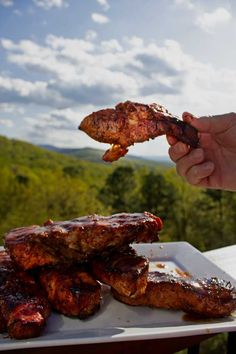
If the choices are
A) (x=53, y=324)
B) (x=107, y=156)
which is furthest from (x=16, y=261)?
(x=107, y=156)

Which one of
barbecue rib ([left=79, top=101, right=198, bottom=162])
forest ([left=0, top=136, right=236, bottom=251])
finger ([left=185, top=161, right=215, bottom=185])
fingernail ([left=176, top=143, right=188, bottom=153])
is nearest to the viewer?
barbecue rib ([left=79, top=101, right=198, bottom=162])

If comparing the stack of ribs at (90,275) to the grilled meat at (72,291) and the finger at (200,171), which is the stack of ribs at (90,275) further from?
the finger at (200,171)

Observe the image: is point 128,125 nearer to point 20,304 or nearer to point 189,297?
point 189,297

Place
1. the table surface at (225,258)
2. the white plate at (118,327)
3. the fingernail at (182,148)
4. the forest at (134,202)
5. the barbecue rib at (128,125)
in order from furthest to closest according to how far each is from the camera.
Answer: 1. the forest at (134,202)
2. the fingernail at (182,148)
3. the table surface at (225,258)
4. the barbecue rib at (128,125)
5. the white plate at (118,327)

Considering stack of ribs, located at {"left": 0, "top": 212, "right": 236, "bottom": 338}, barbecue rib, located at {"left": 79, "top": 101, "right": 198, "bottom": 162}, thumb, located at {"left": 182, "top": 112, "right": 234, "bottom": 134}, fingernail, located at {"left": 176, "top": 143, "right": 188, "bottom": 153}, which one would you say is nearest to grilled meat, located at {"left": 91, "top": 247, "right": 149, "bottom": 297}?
stack of ribs, located at {"left": 0, "top": 212, "right": 236, "bottom": 338}

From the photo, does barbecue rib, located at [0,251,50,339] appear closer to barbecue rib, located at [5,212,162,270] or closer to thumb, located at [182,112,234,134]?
barbecue rib, located at [5,212,162,270]

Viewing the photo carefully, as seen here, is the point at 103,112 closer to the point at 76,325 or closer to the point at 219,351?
the point at 76,325

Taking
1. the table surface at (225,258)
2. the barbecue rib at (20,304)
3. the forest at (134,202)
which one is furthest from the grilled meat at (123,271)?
the forest at (134,202)
